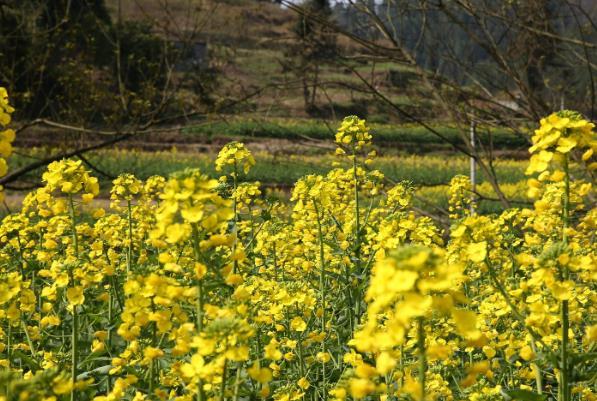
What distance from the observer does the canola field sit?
5.11ft

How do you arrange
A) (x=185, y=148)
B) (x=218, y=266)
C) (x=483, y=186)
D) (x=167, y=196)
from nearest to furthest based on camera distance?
(x=167, y=196) < (x=218, y=266) < (x=483, y=186) < (x=185, y=148)

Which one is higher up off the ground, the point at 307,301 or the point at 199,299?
the point at 199,299

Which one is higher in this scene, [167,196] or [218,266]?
[167,196]

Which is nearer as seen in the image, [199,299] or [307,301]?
[199,299]

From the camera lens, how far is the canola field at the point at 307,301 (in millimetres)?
1558

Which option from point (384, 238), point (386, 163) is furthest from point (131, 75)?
point (384, 238)

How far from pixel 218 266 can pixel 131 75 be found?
21.1 m

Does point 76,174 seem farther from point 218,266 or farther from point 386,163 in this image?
point 386,163

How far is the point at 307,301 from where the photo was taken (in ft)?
9.07

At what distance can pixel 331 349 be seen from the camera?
3195 millimetres

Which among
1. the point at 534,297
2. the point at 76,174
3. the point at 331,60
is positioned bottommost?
the point at 534,297

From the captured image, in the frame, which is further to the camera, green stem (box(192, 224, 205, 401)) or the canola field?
green stem (box(192, 224, 205, 401))

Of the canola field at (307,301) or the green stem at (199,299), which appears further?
the green stem at (199,299)

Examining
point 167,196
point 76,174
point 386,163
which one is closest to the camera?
point 167,196
